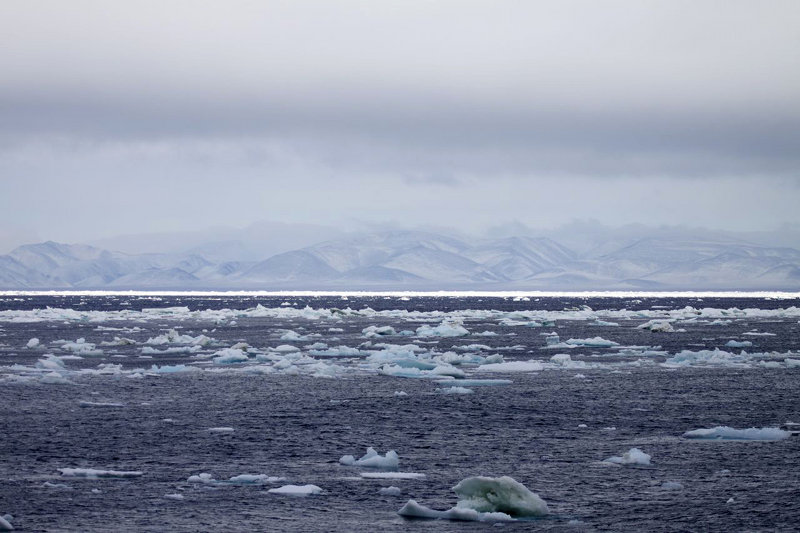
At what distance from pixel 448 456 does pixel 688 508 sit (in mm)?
3863

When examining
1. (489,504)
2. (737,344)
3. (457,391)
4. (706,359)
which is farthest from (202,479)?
(737,344)

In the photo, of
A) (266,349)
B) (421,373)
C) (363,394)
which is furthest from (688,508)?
(266,349)

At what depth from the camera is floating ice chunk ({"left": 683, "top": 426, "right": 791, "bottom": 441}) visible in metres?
15.1

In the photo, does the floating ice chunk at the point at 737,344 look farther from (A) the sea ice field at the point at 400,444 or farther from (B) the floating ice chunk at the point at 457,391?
(B) the floating ice chunk at the point at 457,391

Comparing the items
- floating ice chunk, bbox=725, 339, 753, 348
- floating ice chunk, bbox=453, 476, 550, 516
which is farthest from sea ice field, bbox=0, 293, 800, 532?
floating ice chunk, bbox=725, 339, 753, 348

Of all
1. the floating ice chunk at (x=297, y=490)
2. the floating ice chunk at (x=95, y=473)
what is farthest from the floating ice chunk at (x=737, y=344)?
the floating ice chunk at (x=95, y=473)

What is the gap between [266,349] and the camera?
34.2m

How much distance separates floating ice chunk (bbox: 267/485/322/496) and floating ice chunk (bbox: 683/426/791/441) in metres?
6.26

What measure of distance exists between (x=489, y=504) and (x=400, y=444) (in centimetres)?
448

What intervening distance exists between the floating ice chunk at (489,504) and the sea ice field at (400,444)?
2 cm

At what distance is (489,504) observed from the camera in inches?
414

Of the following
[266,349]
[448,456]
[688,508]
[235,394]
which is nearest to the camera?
[688,508]

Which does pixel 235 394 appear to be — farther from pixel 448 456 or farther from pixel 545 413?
pixel 448 456

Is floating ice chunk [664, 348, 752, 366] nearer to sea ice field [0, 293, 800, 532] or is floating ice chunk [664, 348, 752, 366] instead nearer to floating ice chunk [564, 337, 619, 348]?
sea ice field [0, 293, 800, 532]
